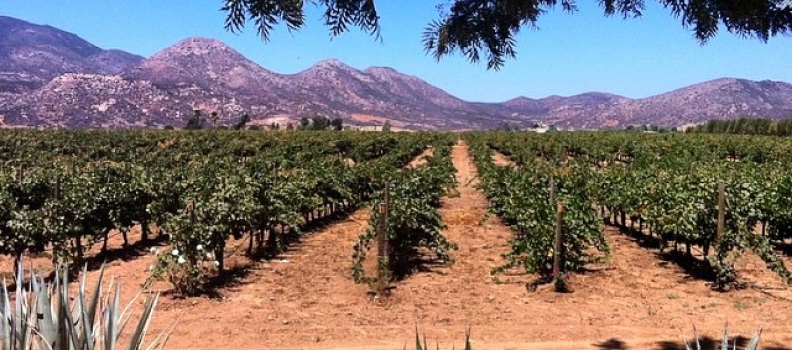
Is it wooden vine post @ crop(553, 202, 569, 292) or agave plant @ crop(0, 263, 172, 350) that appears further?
wooden vine post @ crop(553, 202, 569, 292)

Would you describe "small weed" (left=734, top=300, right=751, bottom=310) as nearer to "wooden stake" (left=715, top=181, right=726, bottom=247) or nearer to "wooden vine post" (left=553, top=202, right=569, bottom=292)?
"wooden stake" (left=715, top=181, right=726, bottom=247)

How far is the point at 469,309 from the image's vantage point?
7973 mm

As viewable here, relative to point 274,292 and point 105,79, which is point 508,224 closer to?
point 274,292

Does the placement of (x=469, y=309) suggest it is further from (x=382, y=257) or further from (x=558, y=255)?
(x=558, y=255)

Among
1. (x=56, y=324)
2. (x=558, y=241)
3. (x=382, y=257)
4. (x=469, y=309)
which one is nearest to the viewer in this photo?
(x=56, y=324)

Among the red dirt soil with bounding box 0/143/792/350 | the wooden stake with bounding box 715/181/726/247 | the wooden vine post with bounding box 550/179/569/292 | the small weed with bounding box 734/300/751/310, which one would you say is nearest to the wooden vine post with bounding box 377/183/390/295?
the red dirt soil with bounding box 0/143/792/350

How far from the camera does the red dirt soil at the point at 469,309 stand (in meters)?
6.83

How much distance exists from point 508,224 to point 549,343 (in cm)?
857

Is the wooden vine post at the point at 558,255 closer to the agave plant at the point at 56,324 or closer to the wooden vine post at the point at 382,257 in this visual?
the wooden vine post at the point at 382,257

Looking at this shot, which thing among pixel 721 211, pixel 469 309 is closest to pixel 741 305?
pixel 721 211

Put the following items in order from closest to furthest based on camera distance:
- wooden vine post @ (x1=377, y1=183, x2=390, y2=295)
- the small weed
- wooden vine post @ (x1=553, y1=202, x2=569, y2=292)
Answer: the small weed < wooden vine post @ (x1=377, y1=183, x2=390, y2=295) < wooden vine post @ (x1=553, y1=202, x2=569, y2=292)

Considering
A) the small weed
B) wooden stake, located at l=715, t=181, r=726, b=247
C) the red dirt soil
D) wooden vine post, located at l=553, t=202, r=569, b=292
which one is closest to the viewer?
the red dirt soil

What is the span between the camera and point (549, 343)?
6.69 meters

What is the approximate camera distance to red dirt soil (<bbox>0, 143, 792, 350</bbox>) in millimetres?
6828
